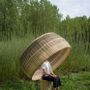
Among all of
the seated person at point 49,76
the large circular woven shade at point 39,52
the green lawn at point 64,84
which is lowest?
the green lawn at point 64,84

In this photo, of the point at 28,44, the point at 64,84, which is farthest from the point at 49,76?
the point at 28,44

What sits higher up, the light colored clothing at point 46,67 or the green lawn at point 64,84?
the light colored clothing at point 46,67

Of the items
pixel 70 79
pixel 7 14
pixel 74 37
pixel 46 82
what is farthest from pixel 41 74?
pixel 7 14

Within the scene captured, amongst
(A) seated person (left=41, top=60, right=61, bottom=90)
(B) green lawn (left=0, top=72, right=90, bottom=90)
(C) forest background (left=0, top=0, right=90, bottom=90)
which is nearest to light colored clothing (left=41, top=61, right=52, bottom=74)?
(A) seated person (left=41, top=60, right=61, bottom=90)

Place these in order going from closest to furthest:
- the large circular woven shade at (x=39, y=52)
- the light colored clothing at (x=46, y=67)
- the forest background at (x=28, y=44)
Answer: the light colored clothing at (x=46, y=67)
the large circular woven shade at (x=39, y=52)
the forest background at (x=28, y=44)

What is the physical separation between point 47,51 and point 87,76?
13.5ft

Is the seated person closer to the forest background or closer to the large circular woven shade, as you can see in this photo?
the large circular woven shade

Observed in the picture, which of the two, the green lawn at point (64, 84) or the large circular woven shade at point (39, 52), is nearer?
the large circular woven shade at point (39, 52)

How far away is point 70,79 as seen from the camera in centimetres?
1104

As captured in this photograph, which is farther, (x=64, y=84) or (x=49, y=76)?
(x=64, y=84)

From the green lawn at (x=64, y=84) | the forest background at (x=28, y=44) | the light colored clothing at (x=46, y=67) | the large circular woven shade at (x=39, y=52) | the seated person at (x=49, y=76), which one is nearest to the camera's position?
the seated person at (x=49, y=76)

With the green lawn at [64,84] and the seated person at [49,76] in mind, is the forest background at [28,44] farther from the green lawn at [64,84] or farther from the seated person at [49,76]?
the seated person at [49,76]

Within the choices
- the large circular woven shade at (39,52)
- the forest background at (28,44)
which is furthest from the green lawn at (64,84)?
the large circular woven shade at (39,52)

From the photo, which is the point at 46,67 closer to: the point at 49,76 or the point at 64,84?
the point at 49,76
